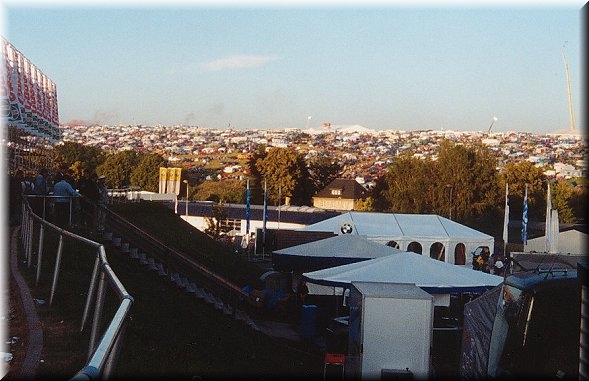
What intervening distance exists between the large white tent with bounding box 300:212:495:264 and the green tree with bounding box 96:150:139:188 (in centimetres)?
6250

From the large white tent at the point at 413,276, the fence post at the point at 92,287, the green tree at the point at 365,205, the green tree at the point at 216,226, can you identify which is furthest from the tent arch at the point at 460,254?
the green tree at the point at 365,205

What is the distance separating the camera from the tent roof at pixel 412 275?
14.3 m

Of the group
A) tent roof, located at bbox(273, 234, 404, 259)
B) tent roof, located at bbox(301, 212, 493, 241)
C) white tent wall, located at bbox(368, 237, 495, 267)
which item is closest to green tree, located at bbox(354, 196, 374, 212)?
tent roof, located at bbox(301, 212, 493, 241)

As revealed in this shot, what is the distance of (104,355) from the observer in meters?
3.62

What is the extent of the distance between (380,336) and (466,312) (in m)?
0.99

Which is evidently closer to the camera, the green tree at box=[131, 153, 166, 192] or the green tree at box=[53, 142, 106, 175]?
the green tree at box=[53, 142, 106, 175]

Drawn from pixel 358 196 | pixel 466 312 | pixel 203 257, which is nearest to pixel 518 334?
pixel 466 312

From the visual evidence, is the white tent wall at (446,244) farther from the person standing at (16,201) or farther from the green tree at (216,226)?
the green tree at (216,226)

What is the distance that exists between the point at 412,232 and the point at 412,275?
1589 centimetres

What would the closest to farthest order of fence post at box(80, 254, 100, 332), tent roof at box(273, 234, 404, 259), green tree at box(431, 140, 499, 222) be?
fence post at box(80, 254, 100, 332), tent roof at box(273, 234, 404, 259), green tree at box(431, 140, 499, 222)

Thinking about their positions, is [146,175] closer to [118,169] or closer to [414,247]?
[118,169]

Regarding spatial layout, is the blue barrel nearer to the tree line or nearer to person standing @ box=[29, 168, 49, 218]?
person standing @ box=[29, 168, 49, 218]

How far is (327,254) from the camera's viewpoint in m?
18.7

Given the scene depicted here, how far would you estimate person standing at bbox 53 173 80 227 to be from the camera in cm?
1702
